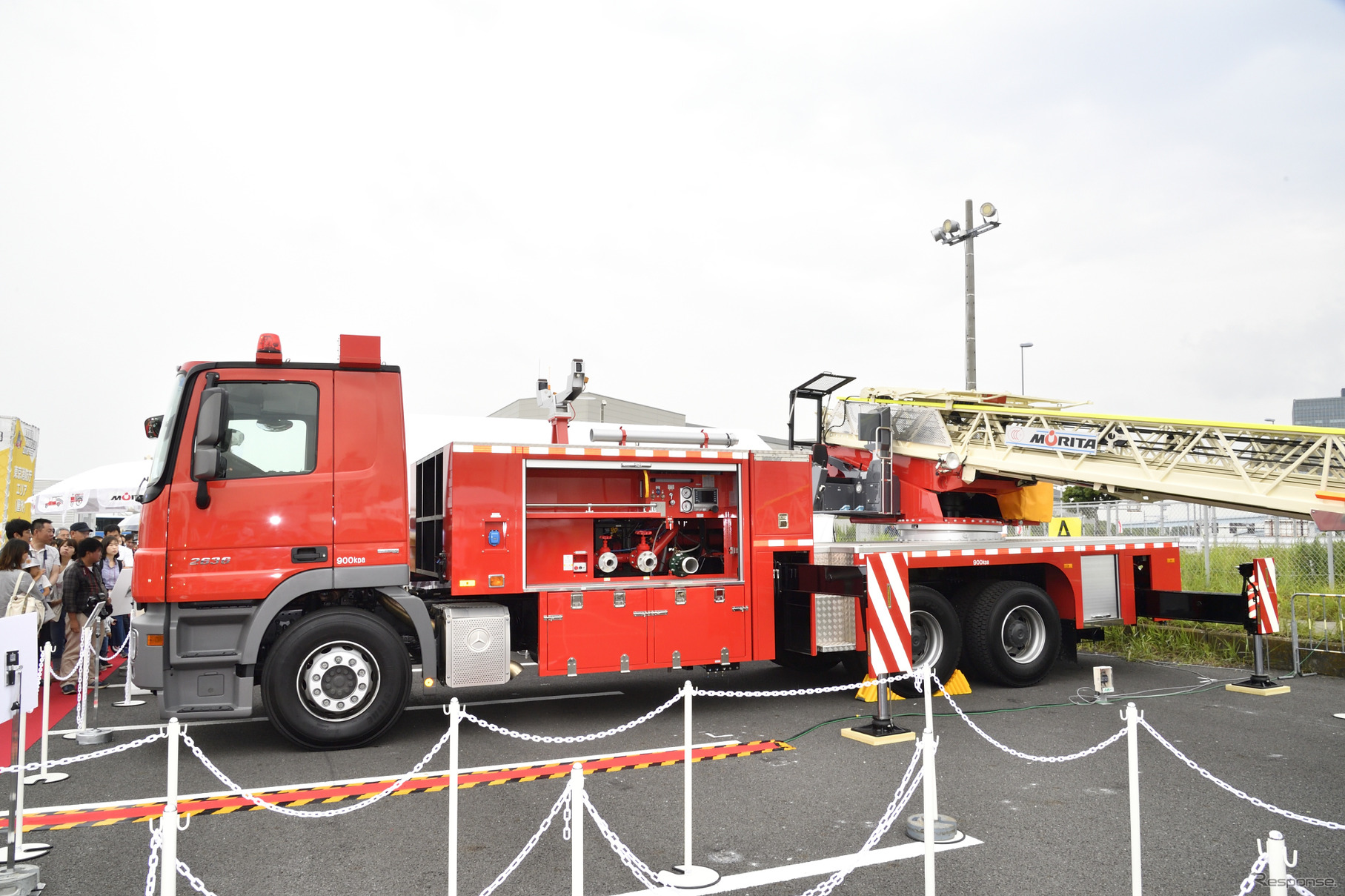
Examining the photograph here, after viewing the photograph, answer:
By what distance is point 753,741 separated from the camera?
25.2 feet

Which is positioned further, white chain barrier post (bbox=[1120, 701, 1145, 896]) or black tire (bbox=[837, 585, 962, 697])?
black tire (bbox=[837, 585, 962, 697])

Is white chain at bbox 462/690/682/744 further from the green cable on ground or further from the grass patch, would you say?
the grass patch

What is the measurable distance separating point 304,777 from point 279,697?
0.79m

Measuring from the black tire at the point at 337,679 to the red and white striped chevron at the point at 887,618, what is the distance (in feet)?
12.4

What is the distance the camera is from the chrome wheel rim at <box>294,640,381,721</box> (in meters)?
7.31

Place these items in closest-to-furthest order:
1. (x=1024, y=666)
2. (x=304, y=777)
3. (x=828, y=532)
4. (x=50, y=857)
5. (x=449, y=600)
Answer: (x=50, y=857)
(x=304, y=777)
(x=449, y=600)
(x=1024, y=666)
(x=828, y=532)

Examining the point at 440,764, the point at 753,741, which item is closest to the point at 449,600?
the point at 440,764

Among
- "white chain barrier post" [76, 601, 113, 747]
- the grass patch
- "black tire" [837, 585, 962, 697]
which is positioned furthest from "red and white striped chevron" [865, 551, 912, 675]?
"white chain barrier post" [76, 601, 113, 747]

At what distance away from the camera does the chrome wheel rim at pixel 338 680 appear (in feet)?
24.0

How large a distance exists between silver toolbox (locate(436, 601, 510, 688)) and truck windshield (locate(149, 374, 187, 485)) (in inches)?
97.9

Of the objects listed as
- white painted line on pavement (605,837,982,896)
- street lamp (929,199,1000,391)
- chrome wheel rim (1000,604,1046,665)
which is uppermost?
street lamp (929,199,1000,391)

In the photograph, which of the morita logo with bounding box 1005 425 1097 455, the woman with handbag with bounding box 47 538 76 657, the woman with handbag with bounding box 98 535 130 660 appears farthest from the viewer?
the woman with handbag with bounding box 98 535 130 660

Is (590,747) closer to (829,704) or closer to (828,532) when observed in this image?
(829,704)

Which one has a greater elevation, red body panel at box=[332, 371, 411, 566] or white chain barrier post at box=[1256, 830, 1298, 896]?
red body panel at box=[332, 371, 411, 566]
